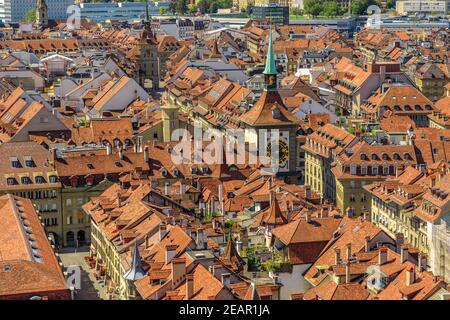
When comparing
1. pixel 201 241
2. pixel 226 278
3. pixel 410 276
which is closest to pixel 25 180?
pixel 201 241

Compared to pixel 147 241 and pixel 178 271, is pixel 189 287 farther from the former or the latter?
pixel 147 241

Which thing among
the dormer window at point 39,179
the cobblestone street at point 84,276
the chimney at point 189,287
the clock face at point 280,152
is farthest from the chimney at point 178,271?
the clock face at point 280,152

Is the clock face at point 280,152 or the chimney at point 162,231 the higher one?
the chimney at point 162,231

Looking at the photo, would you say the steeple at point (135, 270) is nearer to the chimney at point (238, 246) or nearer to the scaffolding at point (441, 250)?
the chimney at point (238, 246)

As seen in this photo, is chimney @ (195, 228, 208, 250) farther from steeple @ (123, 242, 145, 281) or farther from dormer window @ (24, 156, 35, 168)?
dormer window @ (24, 156, 35, 168)

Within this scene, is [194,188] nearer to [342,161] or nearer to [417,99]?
[342,161]

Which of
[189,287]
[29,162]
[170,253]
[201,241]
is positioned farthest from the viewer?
[29,162]
